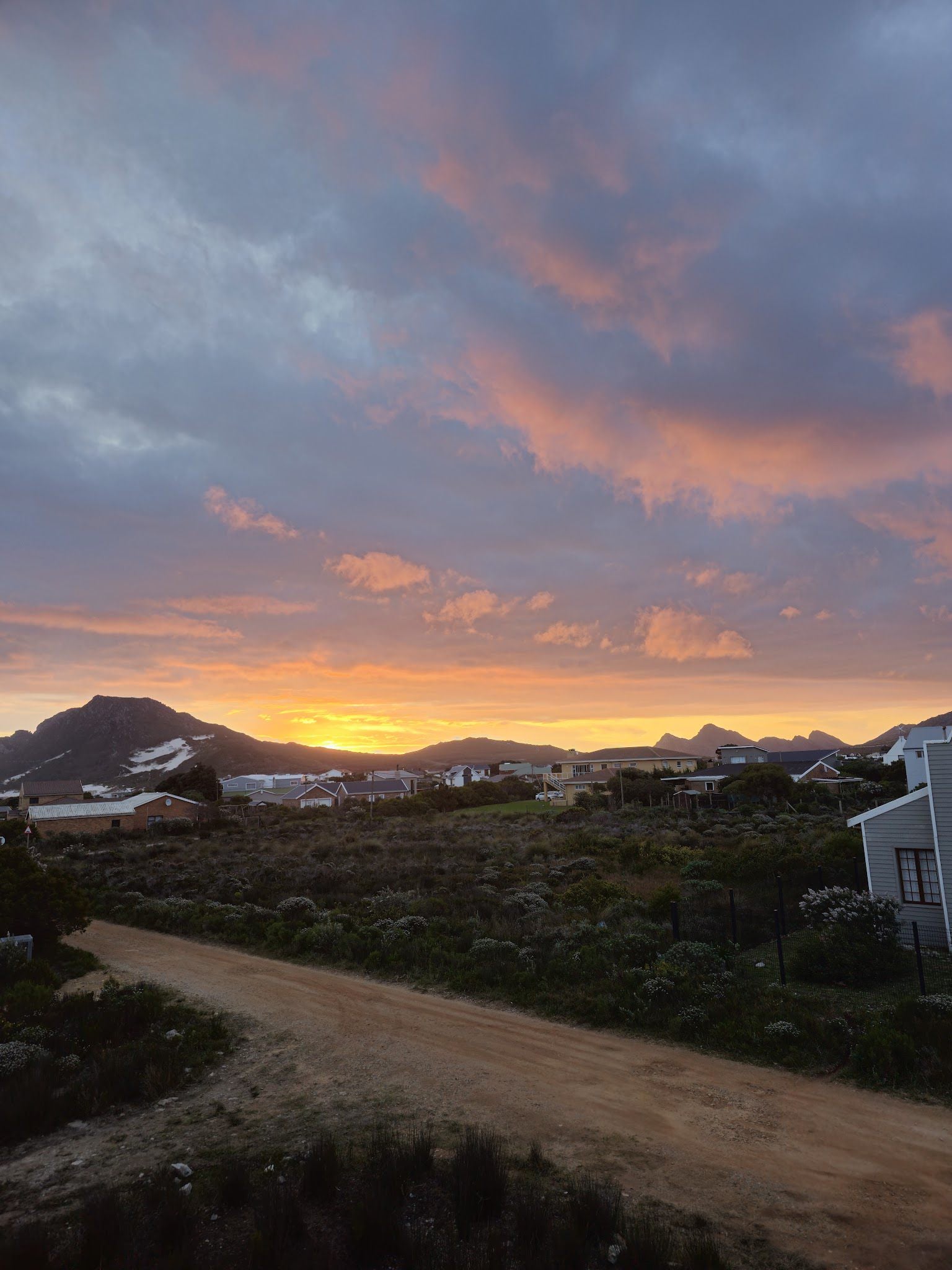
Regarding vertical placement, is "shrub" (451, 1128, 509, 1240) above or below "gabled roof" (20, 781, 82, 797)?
below

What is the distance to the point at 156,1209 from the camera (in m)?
7.89

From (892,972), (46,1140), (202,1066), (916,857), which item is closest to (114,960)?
(202,1066)

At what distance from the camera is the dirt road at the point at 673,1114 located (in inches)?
304

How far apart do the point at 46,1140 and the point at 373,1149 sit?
17.2 feet

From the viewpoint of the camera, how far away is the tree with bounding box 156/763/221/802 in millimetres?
93000

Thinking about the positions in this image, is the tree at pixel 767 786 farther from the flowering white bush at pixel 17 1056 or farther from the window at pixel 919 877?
the flowering white bush at pixel 17 1056

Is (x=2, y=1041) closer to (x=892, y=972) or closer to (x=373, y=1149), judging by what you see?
(x=373, y=1149)

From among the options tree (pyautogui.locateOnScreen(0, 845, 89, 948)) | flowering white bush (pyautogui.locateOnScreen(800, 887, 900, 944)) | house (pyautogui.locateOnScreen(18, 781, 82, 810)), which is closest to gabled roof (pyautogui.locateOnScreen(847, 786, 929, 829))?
flowering white bush (pyautogui.locateOnScreen(800, 887, 900, 944))

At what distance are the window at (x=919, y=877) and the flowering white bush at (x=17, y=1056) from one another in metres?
21.9

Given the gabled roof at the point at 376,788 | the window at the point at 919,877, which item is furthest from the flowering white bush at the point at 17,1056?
the gabled roof at the point at 376,788

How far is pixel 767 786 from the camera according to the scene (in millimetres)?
68750

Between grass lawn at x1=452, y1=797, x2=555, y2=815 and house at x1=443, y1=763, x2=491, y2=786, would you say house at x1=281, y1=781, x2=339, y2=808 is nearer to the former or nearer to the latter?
grass lawn at x1=452, y1=797, x2=555, y2=815

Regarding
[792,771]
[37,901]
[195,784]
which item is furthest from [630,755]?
[37,901]

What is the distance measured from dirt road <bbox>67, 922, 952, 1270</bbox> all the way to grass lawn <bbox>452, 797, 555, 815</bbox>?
52.4 m
